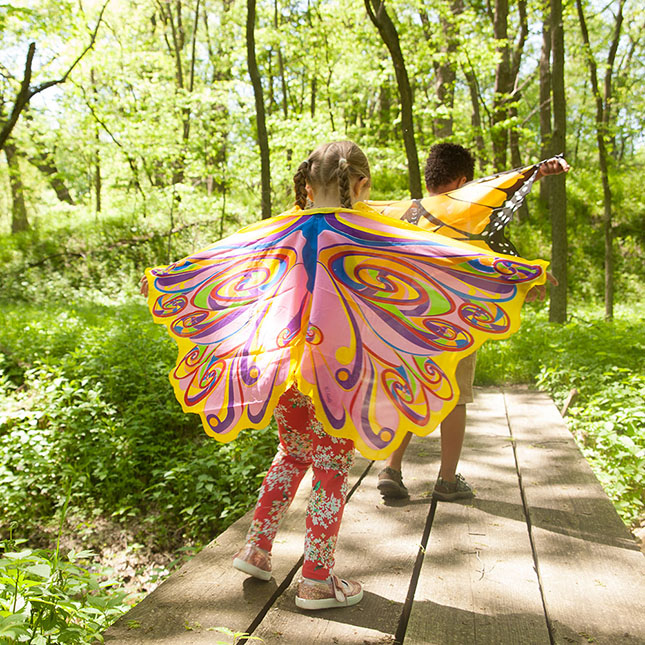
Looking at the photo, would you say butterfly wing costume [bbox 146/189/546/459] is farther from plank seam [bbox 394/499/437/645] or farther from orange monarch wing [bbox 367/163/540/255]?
orange monarch wing [bbox 367/163/540/255]

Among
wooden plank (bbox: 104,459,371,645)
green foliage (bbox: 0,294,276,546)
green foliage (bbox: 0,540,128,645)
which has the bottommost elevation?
green foliage (bbox: 0,294,276,546)

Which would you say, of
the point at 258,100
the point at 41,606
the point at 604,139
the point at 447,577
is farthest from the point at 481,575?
the point at 604,139

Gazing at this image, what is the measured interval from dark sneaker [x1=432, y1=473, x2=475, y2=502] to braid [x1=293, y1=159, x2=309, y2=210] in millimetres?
1797

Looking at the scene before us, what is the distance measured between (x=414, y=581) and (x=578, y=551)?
0.84 metres

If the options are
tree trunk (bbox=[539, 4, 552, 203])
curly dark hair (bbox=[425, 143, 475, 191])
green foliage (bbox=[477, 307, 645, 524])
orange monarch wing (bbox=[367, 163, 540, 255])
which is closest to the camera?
orange monarch wing (bbox=[367, 163, 540, 255])

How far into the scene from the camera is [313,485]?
2.21 meters

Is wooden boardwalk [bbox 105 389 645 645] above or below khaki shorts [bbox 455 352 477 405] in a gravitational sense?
below

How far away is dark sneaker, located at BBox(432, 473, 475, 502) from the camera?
10.7ft

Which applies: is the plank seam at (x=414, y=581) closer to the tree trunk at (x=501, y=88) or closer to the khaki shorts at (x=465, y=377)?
the khaki shorts at (x=465, y=377)

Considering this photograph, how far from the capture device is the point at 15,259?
602 inches

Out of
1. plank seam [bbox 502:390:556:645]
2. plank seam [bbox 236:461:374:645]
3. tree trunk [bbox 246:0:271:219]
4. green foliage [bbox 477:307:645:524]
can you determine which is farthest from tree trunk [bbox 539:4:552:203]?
plank seam [bbox 236:461:374:645]

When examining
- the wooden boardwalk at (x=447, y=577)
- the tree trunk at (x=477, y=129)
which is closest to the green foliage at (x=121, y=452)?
the wooden boardwalk at (x=447, y=577)

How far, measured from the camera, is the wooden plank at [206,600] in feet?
6.47

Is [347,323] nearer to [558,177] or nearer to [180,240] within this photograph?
[558,177]
